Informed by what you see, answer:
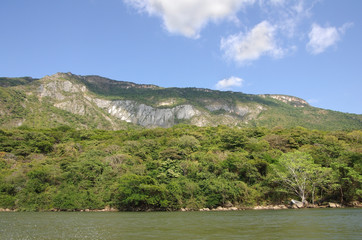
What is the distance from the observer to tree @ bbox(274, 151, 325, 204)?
42.8 m

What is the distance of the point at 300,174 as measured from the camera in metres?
44.3

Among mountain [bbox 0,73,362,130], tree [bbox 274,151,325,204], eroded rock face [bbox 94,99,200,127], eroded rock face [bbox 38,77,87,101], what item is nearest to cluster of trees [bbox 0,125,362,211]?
tree [bbox 274,151,325,204]

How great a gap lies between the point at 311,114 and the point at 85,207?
18364 cm

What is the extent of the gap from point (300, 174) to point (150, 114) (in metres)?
156

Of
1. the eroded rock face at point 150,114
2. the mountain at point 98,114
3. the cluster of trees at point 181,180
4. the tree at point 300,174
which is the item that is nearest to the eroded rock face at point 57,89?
the mountain at point 98,114

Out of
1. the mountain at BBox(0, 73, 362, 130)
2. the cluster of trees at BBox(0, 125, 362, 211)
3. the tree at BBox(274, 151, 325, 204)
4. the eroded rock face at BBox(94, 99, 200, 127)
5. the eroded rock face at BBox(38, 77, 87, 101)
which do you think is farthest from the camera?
the eroded rock face at BBox(94, 99, 200, 127)

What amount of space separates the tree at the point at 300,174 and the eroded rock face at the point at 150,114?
13972 cm

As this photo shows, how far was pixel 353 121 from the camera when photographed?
544 feet

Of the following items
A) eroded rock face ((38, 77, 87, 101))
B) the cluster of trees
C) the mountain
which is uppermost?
eroded rock face ((38, 77, 87, 101))

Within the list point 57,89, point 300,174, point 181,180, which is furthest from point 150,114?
point 300,174

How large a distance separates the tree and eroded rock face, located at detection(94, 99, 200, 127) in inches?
5501

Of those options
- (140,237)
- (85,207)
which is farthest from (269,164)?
(140,237)

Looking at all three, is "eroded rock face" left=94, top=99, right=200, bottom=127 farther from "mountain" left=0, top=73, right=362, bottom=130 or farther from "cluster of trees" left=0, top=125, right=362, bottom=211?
"cluster of trees" left=0, top=125, right=362, bottom=211

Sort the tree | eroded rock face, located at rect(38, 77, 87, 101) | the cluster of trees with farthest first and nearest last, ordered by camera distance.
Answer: eroded rock face, located at rect(38, 77, 87, 101) → the cluster of trees → the tree
